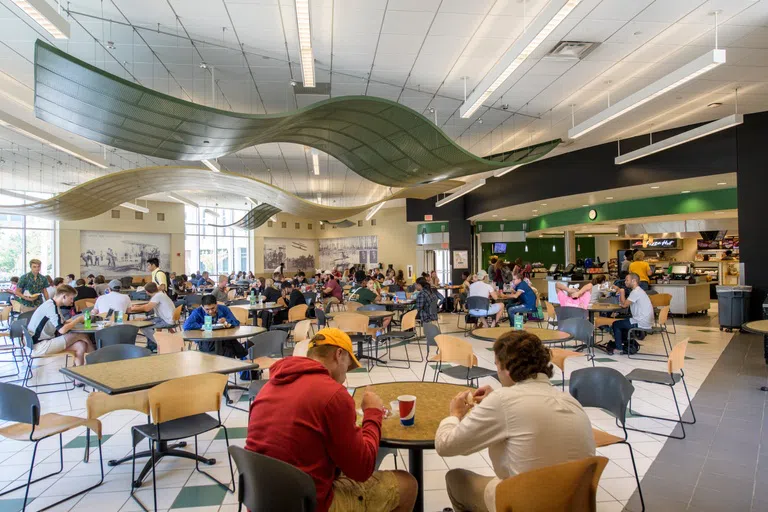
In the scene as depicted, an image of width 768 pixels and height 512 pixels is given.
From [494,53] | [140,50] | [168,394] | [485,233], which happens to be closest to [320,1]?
[494,53]

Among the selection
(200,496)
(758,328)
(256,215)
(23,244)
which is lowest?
(200,496)

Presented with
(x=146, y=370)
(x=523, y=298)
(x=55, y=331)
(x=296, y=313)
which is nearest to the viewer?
(x=146, y=370)

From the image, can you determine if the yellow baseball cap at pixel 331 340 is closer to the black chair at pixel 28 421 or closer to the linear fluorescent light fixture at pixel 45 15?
the black chair at pixel 28 421

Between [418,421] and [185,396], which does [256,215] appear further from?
[418,421]

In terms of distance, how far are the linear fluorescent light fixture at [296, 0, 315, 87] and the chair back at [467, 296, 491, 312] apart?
4.99 m

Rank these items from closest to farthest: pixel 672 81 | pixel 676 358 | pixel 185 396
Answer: pixel 185 396 → pixel 676 358 → pixel 672 81

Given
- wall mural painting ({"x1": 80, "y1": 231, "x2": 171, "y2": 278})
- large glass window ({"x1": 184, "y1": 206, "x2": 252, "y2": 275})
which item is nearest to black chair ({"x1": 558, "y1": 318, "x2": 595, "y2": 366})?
large glass window ({"x1": 184, "y1": 206, "x2": 252, "y2": 275})

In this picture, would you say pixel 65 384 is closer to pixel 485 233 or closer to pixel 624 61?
pixel 624 61

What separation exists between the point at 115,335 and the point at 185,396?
9.85ft

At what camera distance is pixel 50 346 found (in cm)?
557

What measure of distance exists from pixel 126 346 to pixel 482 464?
121 inches

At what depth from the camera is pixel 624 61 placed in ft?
23.7

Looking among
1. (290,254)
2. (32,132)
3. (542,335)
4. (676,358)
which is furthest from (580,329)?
(290,254)

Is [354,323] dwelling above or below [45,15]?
below
